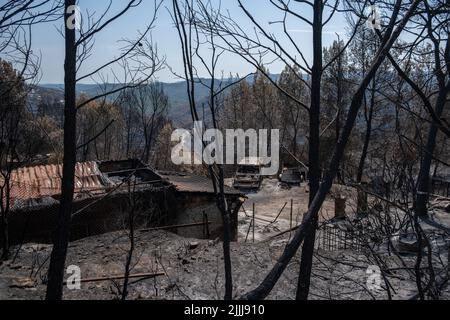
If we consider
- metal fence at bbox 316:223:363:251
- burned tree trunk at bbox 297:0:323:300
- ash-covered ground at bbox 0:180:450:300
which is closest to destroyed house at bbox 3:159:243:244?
ash-covered ground at bbox 0:180:450:300

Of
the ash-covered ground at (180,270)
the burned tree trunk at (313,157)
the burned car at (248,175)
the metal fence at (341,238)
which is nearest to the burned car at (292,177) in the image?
the burned car at (248,175)

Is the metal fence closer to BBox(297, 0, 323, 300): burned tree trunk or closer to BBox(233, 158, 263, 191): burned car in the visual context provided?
BBox(297, 0, 323, 300): burned tree trunk

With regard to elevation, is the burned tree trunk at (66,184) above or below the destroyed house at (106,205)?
above

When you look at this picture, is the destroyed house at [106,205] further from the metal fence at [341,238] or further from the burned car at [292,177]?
the burned car at [292,177]

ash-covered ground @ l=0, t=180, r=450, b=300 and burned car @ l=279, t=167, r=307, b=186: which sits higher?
burned car @ l=279, t=167, r=307, b=186

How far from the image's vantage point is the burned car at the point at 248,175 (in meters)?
24.6

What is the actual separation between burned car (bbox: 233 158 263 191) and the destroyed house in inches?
401

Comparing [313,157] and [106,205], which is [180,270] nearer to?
[106,205]

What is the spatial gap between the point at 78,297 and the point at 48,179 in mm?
6579

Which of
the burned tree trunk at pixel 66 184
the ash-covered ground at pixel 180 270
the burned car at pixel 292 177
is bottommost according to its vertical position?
the ash-covered ground at pixel 180 270

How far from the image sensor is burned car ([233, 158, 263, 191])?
24562 millimetres

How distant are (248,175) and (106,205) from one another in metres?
14.8

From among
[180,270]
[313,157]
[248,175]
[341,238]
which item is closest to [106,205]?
[180,270]

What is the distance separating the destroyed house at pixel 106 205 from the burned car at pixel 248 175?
10.2m
